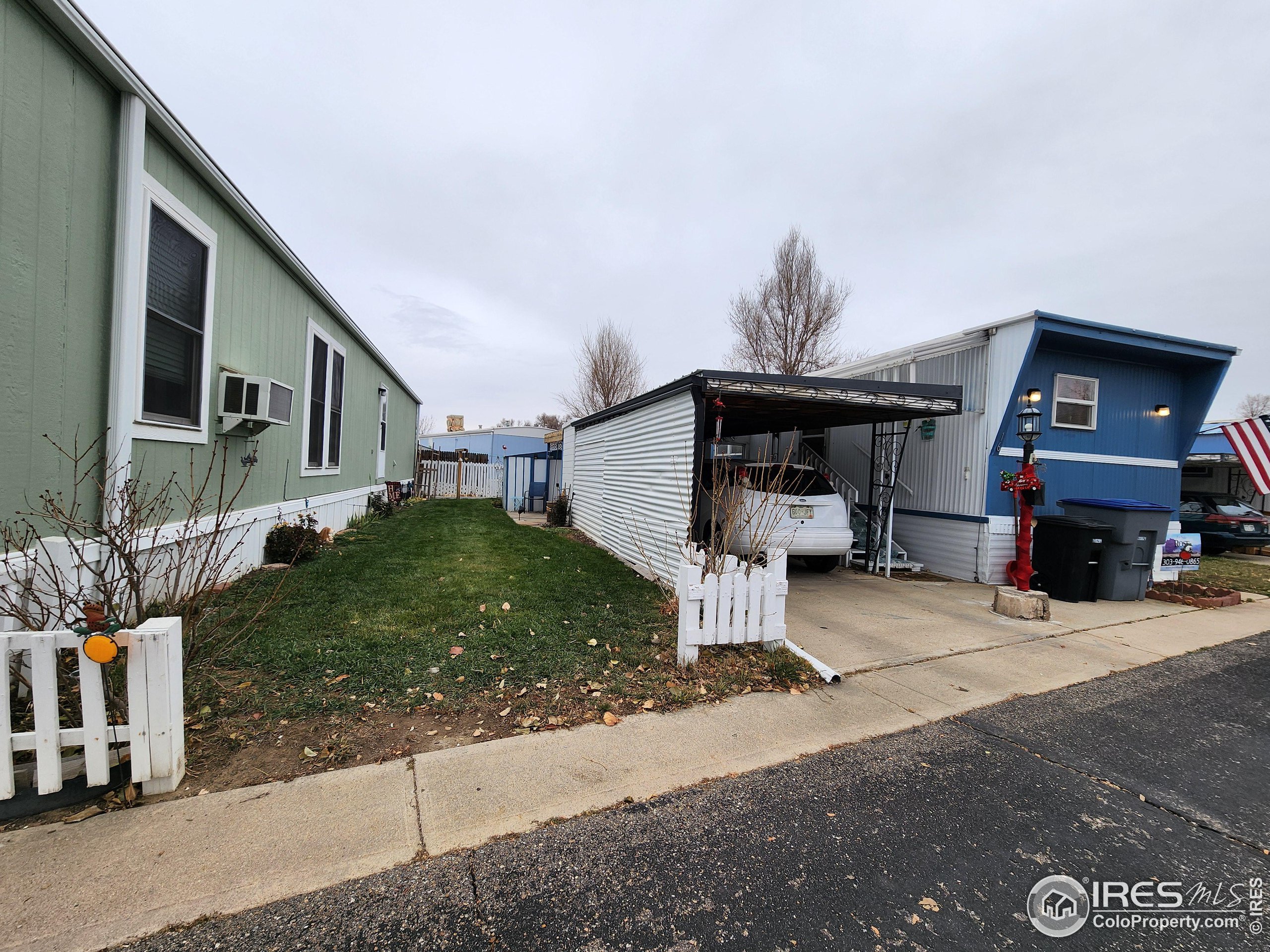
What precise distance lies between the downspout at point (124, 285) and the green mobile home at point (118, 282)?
11 millimetres

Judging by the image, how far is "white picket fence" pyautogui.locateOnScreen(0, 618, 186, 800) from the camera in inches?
82.9

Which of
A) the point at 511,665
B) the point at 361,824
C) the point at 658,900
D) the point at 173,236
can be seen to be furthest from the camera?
the point at 173,236

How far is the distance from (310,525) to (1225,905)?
28.4 feet

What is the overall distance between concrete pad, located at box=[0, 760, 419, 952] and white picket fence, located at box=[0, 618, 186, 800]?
185mm

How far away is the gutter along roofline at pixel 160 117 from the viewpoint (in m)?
3.11

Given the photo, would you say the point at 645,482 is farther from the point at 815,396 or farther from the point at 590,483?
the point at 590,483

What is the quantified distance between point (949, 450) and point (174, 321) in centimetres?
976

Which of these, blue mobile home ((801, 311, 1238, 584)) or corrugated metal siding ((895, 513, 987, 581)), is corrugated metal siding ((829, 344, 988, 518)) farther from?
corrugated metal siding ((895, 513, 987, 581))

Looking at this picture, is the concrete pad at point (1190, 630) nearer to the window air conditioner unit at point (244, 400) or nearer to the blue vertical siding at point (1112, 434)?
the blue vertical siding at point (1112, 434)

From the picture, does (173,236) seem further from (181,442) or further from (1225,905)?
(1225,905)

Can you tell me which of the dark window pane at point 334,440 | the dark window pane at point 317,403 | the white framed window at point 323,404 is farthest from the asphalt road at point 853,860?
the dark window pane at point 334,440

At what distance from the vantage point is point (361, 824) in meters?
2.18

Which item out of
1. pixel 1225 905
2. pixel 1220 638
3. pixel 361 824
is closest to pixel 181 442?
pixel 361 824

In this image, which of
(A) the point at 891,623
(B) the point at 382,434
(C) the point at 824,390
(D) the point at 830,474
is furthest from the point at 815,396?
(B) the point at 382,434
